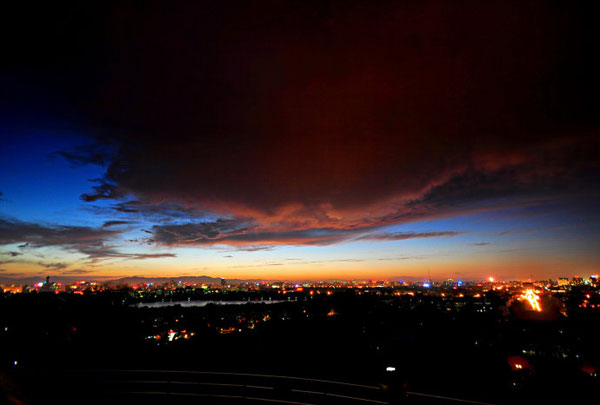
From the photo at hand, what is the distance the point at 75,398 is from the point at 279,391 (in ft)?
31.6

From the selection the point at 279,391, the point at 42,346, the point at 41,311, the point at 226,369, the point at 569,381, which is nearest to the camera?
the point at 279,391

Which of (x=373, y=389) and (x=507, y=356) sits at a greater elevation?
(x=373, y=389)

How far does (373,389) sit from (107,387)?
14.2 meters

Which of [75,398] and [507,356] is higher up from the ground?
[75,398]

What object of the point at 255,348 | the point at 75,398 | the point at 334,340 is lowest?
the point at 334,340

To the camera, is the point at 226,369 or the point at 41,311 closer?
the point at 226,369

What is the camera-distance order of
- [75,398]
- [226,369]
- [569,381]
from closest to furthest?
[75,398], [569,381], [226,369]

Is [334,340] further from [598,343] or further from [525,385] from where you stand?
[598,343]

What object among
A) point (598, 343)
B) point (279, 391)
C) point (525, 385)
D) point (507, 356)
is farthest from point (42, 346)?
point (598, 343)

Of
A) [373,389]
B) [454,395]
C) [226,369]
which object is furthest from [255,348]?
[454,395]

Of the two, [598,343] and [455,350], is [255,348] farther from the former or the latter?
[598,343]

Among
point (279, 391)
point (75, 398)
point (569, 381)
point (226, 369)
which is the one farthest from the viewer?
point (226, 369)

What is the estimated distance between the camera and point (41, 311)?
51000 millimetres

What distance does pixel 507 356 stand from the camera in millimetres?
27516
